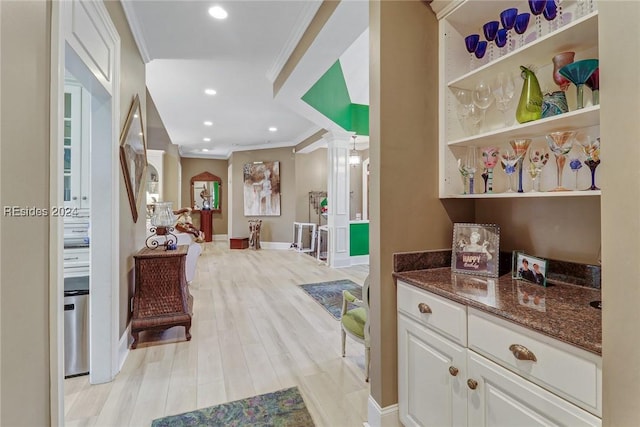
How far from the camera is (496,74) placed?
1.59 meters

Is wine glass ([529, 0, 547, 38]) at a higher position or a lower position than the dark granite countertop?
higher

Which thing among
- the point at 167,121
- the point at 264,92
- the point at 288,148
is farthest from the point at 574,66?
the point at 288,148

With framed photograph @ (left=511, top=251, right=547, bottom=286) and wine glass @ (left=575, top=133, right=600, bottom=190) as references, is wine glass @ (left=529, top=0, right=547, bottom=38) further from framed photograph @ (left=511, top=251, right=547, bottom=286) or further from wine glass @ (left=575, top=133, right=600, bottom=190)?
framed photograph @ (left=511, top=251, right=547, bottom=286)

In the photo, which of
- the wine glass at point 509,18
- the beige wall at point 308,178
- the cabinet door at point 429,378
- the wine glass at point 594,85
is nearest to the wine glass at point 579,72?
the wine glass at point 594,85

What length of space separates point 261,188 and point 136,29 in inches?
227

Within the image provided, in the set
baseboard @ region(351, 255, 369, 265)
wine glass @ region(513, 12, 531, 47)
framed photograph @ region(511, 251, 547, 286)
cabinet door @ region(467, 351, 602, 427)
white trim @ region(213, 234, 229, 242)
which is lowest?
baseboard @ region(351, 255, 369, 265)

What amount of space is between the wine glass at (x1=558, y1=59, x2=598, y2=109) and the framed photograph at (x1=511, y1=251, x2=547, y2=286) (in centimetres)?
69

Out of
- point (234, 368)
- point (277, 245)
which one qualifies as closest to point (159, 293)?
point (234, 368)

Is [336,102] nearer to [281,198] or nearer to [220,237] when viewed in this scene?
[281,198]

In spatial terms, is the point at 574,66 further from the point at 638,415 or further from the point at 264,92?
the point at 264,92

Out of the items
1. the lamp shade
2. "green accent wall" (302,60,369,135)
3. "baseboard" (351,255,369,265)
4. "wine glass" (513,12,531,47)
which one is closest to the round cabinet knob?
"wine glass" (513,12,531,47)

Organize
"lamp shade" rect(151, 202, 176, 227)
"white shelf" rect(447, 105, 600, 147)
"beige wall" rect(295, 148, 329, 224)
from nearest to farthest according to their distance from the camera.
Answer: "white shelf" rect(447, 105, 600, 147), "lamp shade" rect(151, 202, 176, 227), "beige wall" rect(295, 148, 329, 224)

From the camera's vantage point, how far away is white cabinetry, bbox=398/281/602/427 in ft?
2.80

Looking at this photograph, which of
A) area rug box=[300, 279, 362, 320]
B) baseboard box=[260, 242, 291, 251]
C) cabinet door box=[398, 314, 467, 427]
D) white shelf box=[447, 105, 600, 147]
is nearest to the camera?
white shelf box=[447, 105, 600, 147]
